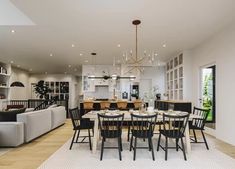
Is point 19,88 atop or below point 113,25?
below

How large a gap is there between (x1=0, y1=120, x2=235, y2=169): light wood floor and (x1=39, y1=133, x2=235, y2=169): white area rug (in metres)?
0.20

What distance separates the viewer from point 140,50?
780 centimetres

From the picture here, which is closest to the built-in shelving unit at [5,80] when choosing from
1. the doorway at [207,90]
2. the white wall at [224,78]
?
the doorway at [207,90]

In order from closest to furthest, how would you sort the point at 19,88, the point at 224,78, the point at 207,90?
the point at 224,78, the point at 207,90, the point at 19,88

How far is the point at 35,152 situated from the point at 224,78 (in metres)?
4.99

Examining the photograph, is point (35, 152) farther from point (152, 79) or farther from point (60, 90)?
point (60, 90)

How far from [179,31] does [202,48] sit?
1.80 m

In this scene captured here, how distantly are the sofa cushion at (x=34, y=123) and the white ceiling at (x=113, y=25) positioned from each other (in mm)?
2261

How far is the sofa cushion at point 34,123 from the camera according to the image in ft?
16.1

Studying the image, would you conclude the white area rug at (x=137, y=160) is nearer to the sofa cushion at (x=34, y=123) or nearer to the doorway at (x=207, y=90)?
the sofa cushion at (x=34, y=123)

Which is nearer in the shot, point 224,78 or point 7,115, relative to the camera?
point 7,115

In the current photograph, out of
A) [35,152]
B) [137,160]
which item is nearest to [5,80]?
[35,152]

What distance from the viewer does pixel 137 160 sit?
3.78 meters

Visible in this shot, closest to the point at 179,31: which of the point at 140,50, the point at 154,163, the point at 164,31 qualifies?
the point at 164,31
